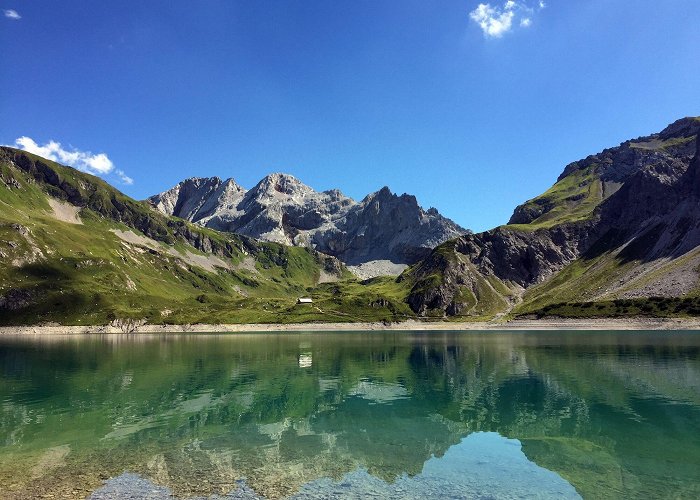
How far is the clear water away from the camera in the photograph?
27.8m

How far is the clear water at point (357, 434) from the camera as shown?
91.1ft

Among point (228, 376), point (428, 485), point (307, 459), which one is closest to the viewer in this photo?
point (428, 485)

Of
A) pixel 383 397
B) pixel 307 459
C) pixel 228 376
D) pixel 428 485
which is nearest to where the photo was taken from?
pixel 428 485

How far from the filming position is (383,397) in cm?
5828

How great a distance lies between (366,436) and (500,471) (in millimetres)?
12282

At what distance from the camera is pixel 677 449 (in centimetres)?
3434

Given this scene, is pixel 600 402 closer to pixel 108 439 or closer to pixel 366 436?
pixel 366 436

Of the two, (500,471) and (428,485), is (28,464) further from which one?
(500,471)

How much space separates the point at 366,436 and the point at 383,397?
1913 cm

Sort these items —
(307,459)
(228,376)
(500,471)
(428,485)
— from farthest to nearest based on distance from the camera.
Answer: (228,376) < (307,459) < (500,471) < (428,485)

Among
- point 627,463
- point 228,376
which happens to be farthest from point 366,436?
point 228,376

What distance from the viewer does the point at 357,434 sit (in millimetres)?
40219

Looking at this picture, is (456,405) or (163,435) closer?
(163,435)

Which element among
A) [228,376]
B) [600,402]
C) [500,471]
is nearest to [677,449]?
[500,471]
